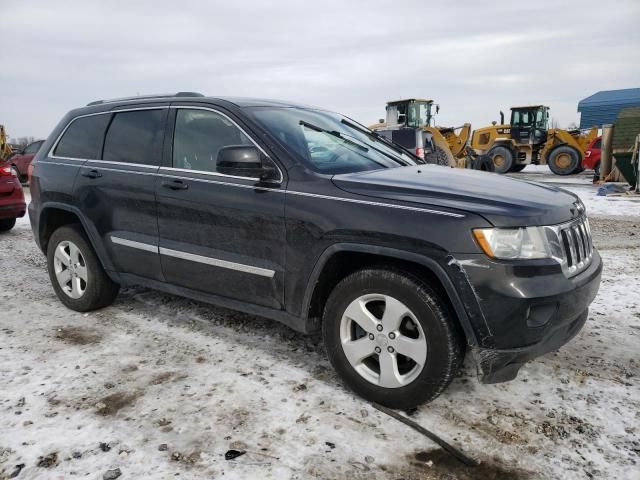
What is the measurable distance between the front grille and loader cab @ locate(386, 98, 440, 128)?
60.9 feet

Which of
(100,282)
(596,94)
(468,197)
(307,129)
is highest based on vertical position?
(596,94)

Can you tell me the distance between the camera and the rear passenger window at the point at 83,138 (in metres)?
4.17

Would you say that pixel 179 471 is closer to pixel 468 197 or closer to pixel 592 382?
pixel 468 197

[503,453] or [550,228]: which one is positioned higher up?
[550,228]

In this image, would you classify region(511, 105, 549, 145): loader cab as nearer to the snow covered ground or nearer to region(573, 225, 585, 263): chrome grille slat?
the snow covered ground

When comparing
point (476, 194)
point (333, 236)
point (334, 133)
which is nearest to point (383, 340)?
point (333, 236)

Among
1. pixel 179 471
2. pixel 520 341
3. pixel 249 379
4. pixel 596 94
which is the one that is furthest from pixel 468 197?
pixel 596 94

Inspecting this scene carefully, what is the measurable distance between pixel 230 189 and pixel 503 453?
2.14m

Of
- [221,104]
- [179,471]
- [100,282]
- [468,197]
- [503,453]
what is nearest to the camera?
[179,471]

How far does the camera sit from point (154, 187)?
3.61 metres

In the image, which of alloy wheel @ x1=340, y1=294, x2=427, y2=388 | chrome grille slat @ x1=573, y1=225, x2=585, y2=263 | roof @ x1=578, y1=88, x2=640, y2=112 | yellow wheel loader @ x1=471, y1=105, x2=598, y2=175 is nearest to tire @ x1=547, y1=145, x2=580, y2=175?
yellow wheel loader @ x1=471, y1=105, x2=598, y2=175

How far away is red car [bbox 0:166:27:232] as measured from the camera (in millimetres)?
7812

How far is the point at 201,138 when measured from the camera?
3.54 metres

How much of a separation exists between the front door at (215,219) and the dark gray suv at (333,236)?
0.01 metres
